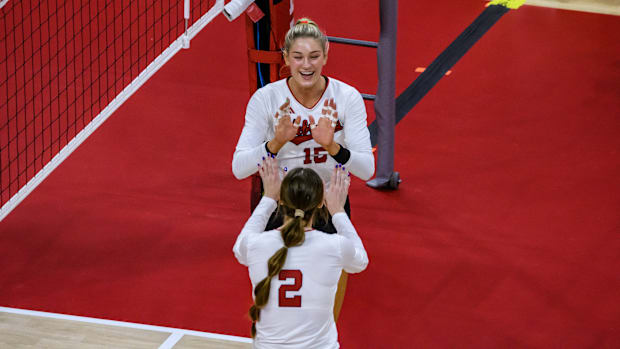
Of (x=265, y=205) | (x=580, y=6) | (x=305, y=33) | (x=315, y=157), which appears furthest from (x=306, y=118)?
(x=580, y=6)

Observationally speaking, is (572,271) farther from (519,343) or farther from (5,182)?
(5,182)

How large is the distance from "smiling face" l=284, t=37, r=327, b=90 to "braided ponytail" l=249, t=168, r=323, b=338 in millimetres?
522

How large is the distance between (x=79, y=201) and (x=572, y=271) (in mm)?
2796

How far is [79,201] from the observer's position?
4879 mm

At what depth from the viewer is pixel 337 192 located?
287cm

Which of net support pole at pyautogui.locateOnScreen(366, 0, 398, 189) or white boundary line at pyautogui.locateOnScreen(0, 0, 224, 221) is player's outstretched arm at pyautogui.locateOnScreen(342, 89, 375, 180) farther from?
net support pole at pyautogui.locateOnScreen(366, 0, 398, 189)

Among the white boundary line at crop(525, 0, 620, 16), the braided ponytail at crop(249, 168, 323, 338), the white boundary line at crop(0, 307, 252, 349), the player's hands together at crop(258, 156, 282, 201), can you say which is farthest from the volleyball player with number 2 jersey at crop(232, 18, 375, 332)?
the white boundary line at crop(525, 0, 620, 16)

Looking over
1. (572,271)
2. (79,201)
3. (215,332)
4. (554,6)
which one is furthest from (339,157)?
(554,6)

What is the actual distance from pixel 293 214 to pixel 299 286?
0.24 meters

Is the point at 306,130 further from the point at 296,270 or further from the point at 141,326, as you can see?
the point at 141,326

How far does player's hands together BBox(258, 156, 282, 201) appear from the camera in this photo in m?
2.88

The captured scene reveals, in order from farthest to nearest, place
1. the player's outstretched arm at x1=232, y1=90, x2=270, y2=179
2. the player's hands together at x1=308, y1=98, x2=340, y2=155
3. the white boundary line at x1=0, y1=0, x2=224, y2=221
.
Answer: the white boundary line at x1=0, y1=0, x2=224, y2=221 → the player's outstretched arm at x1=232, y1=90, x2=270, y2=179 → the player's hands together at x1=308, y1=98, x2=340, y2=155

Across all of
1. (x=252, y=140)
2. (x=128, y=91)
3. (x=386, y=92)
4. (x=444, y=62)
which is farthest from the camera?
(x=444, y=62)

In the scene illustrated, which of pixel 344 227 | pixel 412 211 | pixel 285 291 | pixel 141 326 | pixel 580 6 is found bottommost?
pixel 141 326
